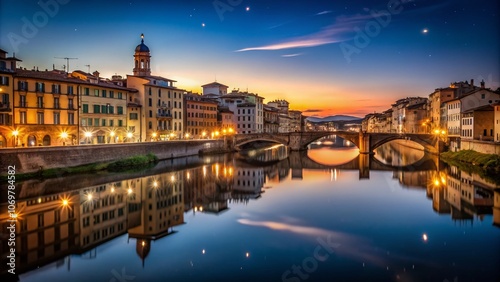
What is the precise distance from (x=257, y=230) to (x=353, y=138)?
49.3m

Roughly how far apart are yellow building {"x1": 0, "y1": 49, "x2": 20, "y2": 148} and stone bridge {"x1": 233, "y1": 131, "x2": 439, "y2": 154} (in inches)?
1451

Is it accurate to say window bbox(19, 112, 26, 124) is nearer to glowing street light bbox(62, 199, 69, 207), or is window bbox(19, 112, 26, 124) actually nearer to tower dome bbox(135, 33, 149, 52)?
glowing street light bbox(62, 199, 69, 207)

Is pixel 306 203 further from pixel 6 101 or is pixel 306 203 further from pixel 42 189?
pixel 6 101

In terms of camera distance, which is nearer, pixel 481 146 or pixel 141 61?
pixel 481 146

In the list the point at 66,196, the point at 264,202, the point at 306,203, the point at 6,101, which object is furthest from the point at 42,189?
the point at 306,203

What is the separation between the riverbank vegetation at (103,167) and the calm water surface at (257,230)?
178 centimetres

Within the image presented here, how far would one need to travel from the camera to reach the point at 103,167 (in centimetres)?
3756

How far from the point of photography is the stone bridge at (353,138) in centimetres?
5703

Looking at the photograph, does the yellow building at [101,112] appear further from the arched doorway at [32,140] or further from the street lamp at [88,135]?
the arched doorway at [32,140]

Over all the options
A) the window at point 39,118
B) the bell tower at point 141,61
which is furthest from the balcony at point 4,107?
the bell tower at point 141,61

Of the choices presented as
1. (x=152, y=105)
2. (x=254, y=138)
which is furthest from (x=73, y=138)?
(x=254, y=138)

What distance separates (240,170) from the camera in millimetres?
42938

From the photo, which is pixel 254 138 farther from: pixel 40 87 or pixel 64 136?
pixel 40 87

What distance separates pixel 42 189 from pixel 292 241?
19.2 meters
